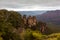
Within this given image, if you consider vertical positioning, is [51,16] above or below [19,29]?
above

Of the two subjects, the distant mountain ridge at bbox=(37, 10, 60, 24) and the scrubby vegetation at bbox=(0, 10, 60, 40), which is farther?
the distant mountain ridge at bbox=(37, 10, 60, 24)

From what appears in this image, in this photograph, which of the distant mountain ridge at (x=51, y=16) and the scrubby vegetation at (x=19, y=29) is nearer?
the scrubby vegetation at (x=19, y=29)

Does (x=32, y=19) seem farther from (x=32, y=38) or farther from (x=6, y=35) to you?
(x=6, y=35)

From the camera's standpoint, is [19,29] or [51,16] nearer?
[19,29]
